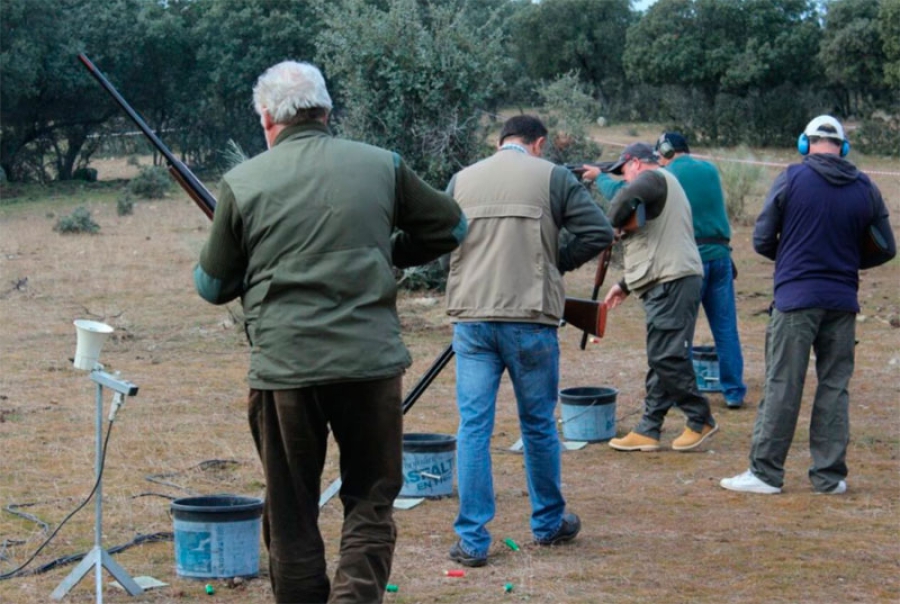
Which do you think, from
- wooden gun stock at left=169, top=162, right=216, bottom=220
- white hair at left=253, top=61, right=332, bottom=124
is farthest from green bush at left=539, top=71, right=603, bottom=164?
white hair at left=253, top=61, right=332, bottom=124

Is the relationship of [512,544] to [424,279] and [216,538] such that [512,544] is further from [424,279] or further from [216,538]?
[424,279]

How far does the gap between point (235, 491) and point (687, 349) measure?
2.87m

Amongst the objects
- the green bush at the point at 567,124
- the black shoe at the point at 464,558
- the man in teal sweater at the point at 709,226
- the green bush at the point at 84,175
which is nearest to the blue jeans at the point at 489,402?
the black shoe at the point at 464,558

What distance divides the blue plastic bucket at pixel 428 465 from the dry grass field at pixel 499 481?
130 millimetres

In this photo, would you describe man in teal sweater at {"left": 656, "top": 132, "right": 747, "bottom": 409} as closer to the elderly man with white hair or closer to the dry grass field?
the dry grass field

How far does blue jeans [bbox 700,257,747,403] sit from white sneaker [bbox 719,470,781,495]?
1993 millimetres

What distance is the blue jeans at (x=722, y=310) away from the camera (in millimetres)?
8688

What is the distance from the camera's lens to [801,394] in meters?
6.69

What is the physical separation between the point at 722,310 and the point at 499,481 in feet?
8.06

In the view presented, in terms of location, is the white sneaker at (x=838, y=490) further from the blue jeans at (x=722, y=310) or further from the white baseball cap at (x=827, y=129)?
the blue jeans at (x=722, y=310)

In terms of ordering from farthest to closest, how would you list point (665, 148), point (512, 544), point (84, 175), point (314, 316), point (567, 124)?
point (84, 175)
point (567, 124)
point (665, 148)
point (512, 544)
point (314, 316)

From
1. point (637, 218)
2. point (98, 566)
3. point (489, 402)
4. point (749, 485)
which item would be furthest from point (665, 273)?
point (98, 566)

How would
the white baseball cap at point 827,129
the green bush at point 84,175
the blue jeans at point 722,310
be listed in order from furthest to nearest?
the green bush at point 84,175
the blue jeans at point 722,310
the white baseball cap at point 827,129

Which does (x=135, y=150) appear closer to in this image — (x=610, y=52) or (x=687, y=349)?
(x=610, y=52)
